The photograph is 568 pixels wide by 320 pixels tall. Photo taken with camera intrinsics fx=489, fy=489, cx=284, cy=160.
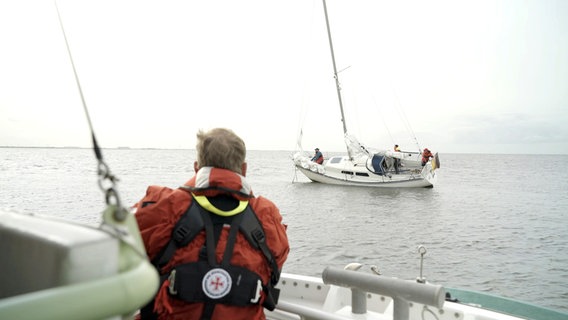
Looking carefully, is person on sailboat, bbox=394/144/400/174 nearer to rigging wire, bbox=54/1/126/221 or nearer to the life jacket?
the life jacket

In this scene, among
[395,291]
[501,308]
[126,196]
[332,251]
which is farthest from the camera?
[126,196]

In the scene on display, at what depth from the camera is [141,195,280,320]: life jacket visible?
6.87 ft

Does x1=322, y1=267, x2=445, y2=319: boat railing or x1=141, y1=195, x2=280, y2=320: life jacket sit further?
x1=322, y1=267, x2=445, y2=319: boat railing

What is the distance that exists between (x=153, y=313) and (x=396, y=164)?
37922 millimetres

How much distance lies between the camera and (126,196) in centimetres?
3152

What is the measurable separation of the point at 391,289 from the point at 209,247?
1.10m

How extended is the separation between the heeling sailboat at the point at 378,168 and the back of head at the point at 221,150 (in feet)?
110

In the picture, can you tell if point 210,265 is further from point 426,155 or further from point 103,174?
point 426,155

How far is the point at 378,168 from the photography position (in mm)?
37250

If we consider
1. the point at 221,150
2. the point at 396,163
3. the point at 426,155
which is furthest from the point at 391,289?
the point at 396,163

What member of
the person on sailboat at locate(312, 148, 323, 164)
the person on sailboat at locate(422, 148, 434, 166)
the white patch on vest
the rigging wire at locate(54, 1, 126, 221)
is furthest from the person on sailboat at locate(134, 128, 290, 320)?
the person on sailboat at locate(312, 148, 323, 164)

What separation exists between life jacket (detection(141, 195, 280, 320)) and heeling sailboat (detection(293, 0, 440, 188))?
111 feet

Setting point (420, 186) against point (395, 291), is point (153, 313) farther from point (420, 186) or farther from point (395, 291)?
point (420, 186)

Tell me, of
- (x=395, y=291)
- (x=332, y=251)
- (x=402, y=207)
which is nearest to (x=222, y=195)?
(x=395, y=291)
